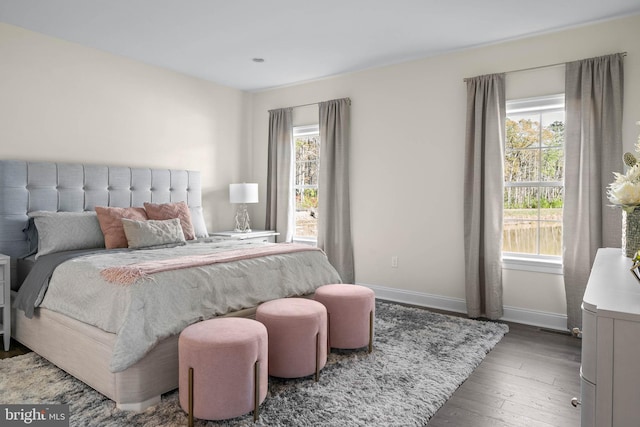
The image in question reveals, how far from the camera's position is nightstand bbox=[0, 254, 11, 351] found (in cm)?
301

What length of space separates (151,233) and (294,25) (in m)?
2.17

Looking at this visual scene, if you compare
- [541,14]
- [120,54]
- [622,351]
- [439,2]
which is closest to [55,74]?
[120,54]

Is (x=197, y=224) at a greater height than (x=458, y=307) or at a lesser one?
greater

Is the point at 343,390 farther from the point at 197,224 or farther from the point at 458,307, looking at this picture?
the point at 197,224

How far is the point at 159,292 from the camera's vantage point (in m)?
2.32

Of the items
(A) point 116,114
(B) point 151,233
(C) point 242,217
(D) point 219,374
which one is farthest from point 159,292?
(C) point 242,217

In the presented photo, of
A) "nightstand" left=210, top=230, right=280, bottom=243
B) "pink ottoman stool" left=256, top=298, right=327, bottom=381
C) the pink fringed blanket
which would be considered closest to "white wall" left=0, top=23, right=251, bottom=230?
"nightstand" left=210, top=230, right=280, bottom=243

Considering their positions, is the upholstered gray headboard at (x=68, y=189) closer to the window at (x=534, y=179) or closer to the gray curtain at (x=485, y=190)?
the gray curtain at (x=485, y=190)

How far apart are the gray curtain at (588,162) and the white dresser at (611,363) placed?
276 centimetres

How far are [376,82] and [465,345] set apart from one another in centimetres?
297

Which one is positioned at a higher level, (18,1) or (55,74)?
(18,1)

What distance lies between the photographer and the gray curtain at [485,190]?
3875 millimetres

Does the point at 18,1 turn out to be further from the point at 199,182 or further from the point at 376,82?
the point at 376,82

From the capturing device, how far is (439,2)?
311cm
